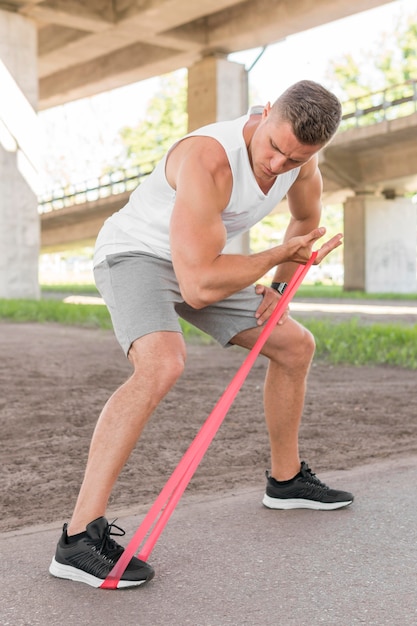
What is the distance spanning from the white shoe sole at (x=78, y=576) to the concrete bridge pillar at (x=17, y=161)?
21.4m

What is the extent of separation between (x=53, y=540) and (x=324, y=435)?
265 cm

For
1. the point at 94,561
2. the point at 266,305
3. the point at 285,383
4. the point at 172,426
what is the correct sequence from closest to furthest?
1. the point at 94,561
2. the point at 266,305
3. the point at 285,383
4. the point at 172,426

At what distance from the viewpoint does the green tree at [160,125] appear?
189 ft

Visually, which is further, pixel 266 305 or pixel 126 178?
pixel 126 178

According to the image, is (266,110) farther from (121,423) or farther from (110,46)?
(110,46)

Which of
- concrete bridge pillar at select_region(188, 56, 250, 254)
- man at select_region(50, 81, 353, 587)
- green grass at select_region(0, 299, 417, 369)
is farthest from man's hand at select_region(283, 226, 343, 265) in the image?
concrete bridge pillar at select_region(188, 56, 250, 254)

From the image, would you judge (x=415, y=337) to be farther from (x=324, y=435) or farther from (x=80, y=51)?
(x=80, y=51)

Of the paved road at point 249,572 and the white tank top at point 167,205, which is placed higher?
the white tank top at point 167,205

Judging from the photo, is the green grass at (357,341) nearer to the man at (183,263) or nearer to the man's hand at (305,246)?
the man's hand at (305,246)

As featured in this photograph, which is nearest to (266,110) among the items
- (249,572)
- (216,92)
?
(249,572)

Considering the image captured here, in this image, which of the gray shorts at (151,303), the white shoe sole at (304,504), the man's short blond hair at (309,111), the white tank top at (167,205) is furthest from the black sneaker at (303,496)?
the man's short blond hair at (309,111)

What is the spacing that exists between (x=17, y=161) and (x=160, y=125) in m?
34.8

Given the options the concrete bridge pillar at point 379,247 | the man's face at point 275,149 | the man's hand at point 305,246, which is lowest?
the concrete bridge pillar at point 379,247

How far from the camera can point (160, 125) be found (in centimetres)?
5822
